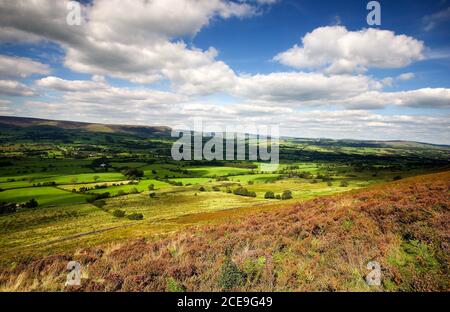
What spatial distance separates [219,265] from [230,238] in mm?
3146

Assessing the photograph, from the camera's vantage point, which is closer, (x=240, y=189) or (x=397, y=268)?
(x=397, y=268)

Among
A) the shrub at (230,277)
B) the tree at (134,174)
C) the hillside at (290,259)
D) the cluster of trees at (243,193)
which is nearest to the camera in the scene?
the hillside at (290,259)

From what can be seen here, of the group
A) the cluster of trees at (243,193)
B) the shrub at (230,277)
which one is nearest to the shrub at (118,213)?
the cluster of trees at (243,193)

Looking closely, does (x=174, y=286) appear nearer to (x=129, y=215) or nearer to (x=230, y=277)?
(x=230, y=277)

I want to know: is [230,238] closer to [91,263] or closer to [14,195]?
[91,263]

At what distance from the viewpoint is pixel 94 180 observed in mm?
93688

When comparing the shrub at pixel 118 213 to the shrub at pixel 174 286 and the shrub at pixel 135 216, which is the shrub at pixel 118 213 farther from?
the shrub at pixel 174 286

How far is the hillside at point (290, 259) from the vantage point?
314 inches

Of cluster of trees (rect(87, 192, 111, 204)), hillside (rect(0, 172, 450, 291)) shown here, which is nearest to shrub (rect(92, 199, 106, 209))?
cluster of trees (rect(87, 192, 111, 204))

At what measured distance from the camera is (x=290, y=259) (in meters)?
9.49

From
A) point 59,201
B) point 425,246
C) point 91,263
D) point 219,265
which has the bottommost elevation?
point 59,201

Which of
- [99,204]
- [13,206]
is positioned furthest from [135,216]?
[13,206]

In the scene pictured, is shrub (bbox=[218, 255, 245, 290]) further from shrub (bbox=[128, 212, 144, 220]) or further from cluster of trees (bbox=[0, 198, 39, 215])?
cluster of trees (bbox=[0, 198, 39, 215])
